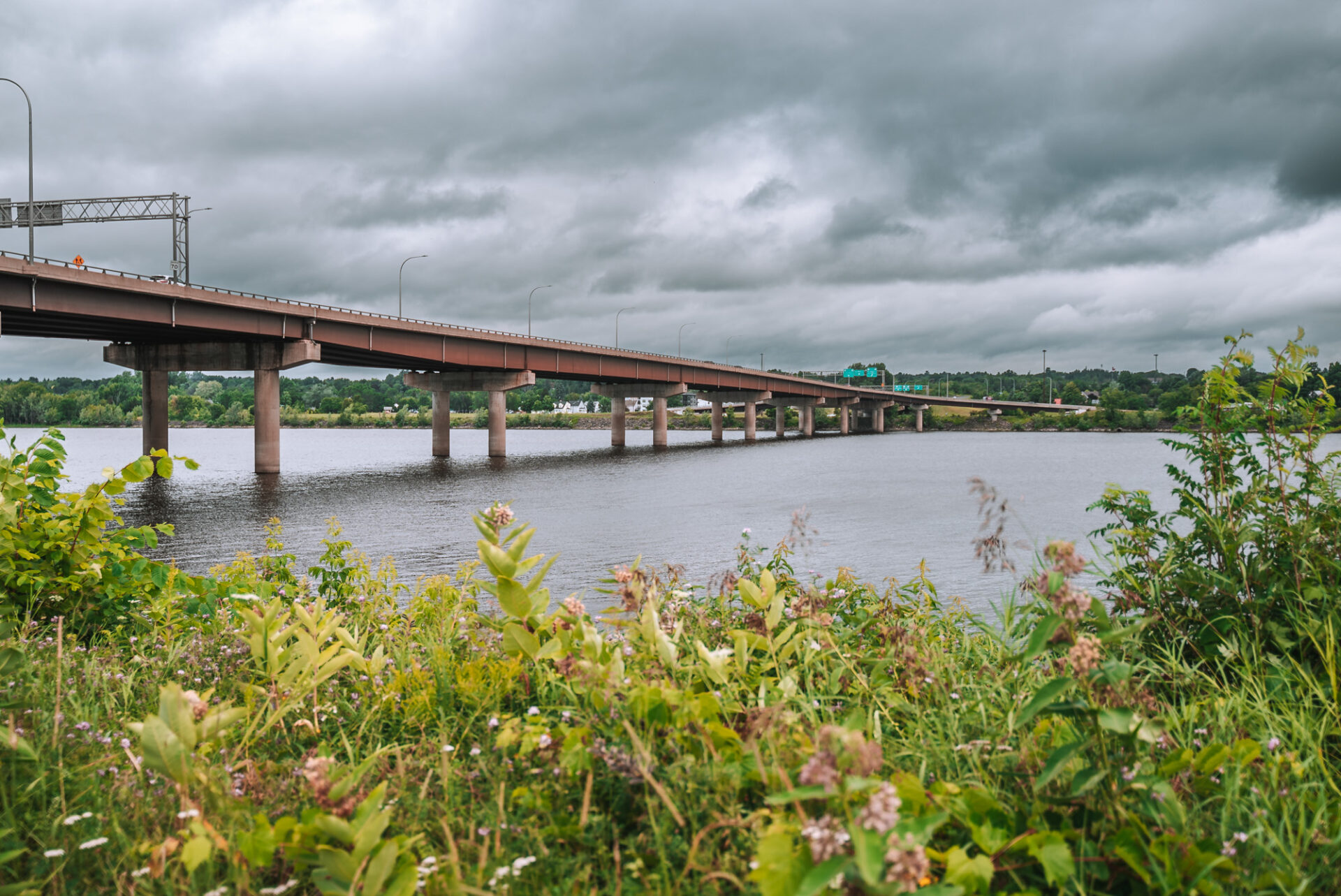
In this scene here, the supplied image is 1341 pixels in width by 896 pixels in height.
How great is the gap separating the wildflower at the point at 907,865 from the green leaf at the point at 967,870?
51 centimetres

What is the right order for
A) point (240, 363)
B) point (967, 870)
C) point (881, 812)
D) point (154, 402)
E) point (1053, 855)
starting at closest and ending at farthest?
point (881, 812) → point (967, 870) → point (1053, 855) → point (240, 363) → point (154, 402)

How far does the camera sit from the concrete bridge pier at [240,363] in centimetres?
4966

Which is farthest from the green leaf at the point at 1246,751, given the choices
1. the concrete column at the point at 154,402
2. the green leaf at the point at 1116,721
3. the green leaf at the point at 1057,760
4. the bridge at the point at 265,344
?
the concrete column at the point at 154,402

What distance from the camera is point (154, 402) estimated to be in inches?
2131

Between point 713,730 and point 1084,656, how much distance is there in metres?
1.31

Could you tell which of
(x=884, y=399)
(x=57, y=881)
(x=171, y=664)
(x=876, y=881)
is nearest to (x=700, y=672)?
(x=876, y=881)

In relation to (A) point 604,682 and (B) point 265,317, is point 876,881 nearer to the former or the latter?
(A) point 604,682

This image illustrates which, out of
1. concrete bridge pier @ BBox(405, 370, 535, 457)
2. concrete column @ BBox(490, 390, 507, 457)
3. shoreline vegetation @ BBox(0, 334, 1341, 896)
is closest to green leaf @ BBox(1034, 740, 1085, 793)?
shoreline vegetation @ BBox(0, 334, 1341, 896)

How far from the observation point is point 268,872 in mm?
2820

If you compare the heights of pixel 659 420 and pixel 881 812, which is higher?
pixel 659 420

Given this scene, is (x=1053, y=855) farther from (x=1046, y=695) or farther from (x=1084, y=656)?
(x=1084, y=656)

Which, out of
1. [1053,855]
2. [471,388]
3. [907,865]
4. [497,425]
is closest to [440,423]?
[471,388]

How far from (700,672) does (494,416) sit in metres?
68.8

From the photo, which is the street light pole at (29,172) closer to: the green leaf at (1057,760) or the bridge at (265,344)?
the bridge at (265,344)
